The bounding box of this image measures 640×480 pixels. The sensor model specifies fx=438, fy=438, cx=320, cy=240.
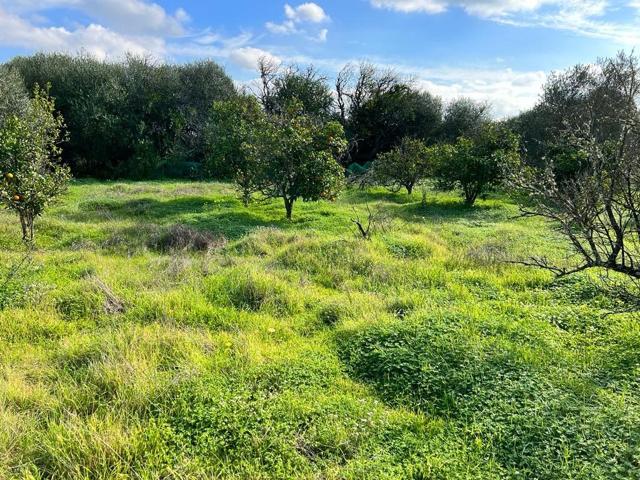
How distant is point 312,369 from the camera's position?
4.52 metres

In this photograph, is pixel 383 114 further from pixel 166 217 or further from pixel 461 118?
pixel 166 217

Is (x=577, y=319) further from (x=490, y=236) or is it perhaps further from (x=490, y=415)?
(x=490, y=236)

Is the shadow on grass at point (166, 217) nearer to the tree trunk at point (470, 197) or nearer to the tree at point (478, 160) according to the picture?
the tree at point (478, 160)

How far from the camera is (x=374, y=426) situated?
365 cm

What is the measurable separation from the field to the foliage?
20.8 m

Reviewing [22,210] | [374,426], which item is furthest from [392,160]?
[374,426]

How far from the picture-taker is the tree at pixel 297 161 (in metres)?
13.5

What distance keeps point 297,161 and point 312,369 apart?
389 inches

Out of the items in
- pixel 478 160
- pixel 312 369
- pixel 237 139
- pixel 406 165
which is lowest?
pixel 312 369

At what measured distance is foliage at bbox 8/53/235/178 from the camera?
26625 mm

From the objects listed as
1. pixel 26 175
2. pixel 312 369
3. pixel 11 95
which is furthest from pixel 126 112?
pixel 312 369

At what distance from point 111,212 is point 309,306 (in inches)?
414

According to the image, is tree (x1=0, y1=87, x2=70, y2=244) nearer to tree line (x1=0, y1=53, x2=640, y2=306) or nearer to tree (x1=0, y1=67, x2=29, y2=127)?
tree line (x1=0, y1=53, x2=640, y2=306)

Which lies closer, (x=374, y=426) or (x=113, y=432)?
(x=113, y=432)
